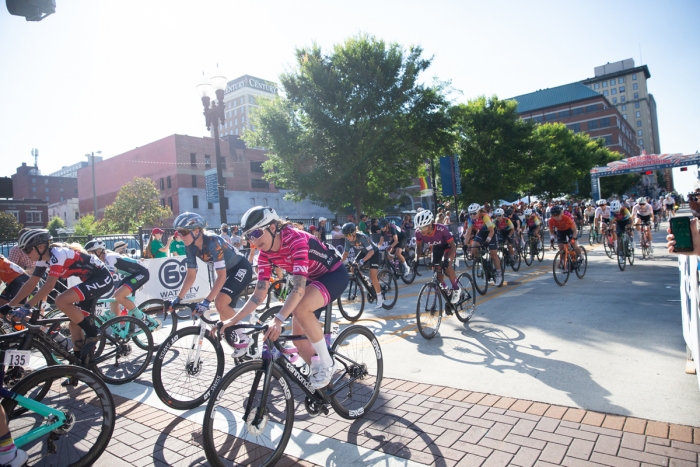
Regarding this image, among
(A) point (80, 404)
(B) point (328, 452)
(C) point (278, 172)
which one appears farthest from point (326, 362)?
(C) point (278, 172)

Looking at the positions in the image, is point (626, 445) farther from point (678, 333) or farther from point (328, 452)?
point (678, 333)

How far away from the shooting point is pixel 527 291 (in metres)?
10.1

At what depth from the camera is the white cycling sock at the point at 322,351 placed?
380cm

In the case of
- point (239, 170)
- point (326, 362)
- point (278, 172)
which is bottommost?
point (326, 362)

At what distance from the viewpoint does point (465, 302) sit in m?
7.54

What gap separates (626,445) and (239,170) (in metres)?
61.2

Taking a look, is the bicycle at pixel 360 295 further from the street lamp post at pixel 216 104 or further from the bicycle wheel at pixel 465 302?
the street lamp post at pixel 216 104

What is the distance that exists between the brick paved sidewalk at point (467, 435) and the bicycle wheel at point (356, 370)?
14cm

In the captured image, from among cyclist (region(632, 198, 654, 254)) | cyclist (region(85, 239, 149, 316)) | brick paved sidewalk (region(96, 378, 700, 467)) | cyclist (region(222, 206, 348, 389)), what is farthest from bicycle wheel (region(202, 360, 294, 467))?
cyclist (region(632, 198, 654, 254))

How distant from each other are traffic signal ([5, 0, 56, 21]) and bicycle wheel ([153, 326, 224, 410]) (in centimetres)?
436

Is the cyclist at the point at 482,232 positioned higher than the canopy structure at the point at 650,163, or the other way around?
the canopy structure at the point at 650,163

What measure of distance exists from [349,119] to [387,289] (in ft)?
42.9

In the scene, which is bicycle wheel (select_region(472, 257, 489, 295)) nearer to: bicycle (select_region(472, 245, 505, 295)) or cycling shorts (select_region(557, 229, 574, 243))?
bicycle (select_region(472, 245, 505, 295))

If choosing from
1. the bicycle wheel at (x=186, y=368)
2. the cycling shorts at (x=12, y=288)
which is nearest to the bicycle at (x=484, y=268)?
the bicycle wheel at (x=186, y=368)
